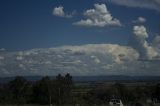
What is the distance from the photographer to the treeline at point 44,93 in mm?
87312

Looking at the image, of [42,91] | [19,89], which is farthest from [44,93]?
[19,89]

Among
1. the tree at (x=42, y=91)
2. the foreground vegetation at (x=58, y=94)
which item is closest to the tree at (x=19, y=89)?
the foreground vegetation at (x=58, y=94)

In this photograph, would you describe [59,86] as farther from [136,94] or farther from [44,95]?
[136,94]

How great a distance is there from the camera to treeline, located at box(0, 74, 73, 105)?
286 feet

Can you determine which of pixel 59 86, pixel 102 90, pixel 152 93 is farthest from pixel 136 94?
pixel 59 86

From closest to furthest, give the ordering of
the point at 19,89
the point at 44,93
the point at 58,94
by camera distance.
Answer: the point at 58,94, the point at 44,93, the point at 19,89

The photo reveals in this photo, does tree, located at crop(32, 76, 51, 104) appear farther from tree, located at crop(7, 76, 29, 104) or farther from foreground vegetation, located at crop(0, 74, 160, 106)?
tree, located at crop(7, 76, 29, 104)

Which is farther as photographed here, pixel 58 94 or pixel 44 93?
pixel 44 93

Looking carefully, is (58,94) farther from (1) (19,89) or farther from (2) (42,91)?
(1) (19,89)

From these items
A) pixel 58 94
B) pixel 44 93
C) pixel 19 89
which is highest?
pixel 19 89

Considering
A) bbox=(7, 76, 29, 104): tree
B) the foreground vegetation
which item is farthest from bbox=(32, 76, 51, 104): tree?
bbox=(7, 76, 29, 104): tree

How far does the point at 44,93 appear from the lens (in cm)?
9138

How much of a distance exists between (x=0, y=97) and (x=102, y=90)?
86.2 feet

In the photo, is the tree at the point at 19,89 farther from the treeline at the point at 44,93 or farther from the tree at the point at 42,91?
the tree at the point at 42,91
